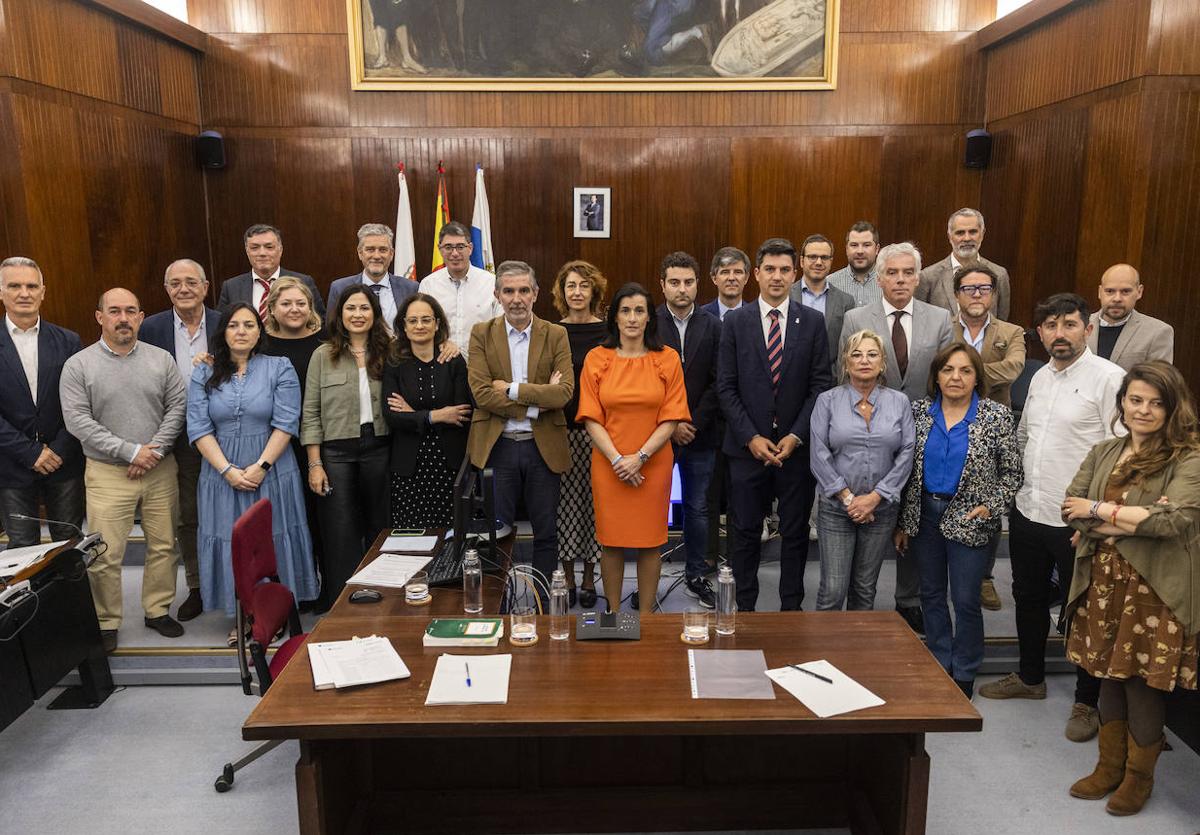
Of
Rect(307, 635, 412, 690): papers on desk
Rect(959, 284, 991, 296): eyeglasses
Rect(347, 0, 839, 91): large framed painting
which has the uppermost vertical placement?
Rect(347, 0, 839, 91): large framed painting

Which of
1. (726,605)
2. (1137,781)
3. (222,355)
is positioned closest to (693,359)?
(726,605)

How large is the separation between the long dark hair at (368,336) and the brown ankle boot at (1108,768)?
10.6 feet

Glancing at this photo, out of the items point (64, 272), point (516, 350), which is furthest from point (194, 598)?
point (64, 272)

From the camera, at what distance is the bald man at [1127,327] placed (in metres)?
3.99

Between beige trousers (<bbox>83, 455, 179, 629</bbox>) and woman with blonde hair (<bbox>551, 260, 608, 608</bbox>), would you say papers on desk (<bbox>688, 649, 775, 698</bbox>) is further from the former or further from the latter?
beige trousers (<bbox>83, 455, 179, 629</bbox>)

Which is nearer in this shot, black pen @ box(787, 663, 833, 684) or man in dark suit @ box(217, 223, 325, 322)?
black pen @ box(787, 663, 833, 684)

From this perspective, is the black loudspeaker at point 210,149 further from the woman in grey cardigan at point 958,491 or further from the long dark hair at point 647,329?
the woman in grey cardigan at point 958,491

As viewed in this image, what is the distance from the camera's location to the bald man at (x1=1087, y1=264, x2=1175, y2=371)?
3986mm

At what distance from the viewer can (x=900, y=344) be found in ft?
12.7

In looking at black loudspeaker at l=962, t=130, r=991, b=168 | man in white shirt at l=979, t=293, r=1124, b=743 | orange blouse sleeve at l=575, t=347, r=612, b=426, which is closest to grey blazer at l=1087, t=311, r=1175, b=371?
man in white shirt at l=979, t=293, r=1124, b=743

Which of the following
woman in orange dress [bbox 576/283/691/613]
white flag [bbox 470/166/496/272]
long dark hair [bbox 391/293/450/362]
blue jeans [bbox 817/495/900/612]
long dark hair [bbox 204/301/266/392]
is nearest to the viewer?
blue jeans [bbox 817/495/900/612]

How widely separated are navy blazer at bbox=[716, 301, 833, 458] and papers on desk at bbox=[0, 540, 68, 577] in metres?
2.88

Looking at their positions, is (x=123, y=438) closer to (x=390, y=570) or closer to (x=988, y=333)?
(x=390, y=570)

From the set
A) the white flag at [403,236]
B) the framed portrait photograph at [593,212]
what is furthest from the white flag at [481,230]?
the framed portrait photograph at [593,212]
